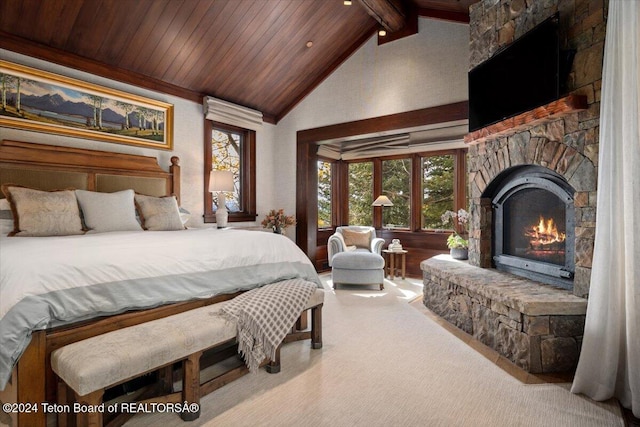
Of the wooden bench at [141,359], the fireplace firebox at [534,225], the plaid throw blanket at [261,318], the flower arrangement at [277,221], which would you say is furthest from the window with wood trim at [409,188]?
the wooden bench at [141,359]

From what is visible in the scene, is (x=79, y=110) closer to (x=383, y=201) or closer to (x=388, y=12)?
(x=388, y=12)

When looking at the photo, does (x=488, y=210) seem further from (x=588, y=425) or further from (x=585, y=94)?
(x=588, y=425)

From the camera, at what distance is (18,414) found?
5.60 feet

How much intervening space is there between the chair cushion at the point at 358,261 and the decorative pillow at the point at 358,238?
58 centimetres

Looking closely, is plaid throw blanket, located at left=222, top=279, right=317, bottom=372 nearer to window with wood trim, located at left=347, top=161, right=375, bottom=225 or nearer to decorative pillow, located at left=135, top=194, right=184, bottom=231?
decorative pillow, located at left=135, top=194, right=184, bottom=231

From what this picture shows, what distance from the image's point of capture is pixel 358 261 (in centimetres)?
493

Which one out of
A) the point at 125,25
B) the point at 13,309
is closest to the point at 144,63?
the point at 125,25

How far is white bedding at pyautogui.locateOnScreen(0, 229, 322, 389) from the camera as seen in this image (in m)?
1.75

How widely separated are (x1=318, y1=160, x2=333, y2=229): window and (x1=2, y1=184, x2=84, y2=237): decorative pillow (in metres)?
4.37

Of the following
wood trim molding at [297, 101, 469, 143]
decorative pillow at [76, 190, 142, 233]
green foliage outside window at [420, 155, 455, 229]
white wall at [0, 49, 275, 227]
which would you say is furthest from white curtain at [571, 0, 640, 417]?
white wall at [0, 49, 275, 227]

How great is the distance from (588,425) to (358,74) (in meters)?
4.67

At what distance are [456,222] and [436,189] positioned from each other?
0.70 m

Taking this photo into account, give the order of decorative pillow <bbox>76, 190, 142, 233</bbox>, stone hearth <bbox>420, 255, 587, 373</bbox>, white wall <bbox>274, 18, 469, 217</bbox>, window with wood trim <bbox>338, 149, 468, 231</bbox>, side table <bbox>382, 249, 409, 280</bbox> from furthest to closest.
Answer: window with wood trim <bbox>338, 149, 468, 231</bbox> < side table <bbox>382, 249, 409, 280</bbox> < white wall <bbox>274, 18, 469, 217</bbox> < decorative pillow <bbox>76, 190, 142, 233</bbox> < stone hearth <bbox>420, 255, 587, 373</bbox>

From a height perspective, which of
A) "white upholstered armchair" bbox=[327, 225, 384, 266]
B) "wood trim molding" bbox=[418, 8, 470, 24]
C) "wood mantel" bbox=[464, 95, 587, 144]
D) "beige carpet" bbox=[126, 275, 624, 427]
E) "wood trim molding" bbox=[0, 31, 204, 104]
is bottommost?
"beige carpet" bbox=[126, 275, 624, 427]
